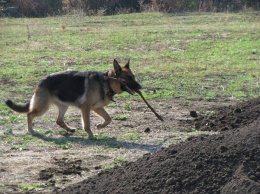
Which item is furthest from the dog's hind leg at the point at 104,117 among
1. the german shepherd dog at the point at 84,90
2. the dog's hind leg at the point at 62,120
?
the dog's hind leg at the point at 62,120

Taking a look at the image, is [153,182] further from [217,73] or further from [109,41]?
[109,41]

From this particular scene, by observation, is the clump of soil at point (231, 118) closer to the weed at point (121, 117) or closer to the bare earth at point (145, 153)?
the bare earth at point (145, 153)

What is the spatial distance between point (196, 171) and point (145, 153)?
2.66 metres

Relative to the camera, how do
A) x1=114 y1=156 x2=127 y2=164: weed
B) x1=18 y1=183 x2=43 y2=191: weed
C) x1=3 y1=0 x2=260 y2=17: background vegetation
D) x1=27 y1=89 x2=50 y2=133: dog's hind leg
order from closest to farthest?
1. x1=18 y1=183 x2=43 y2=191: weed
2. x1=114 y1=156 x2=127 y2=164: weed
3. x1=27 y1=89 x2=50 y2=133: dog's hind leg
4. x1=3 y1=0 x2=260 y2=17: background vegetation

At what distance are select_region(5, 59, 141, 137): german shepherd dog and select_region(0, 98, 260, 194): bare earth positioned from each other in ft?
1.08

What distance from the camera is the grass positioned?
15.8 meters

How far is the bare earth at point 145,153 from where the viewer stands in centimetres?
727

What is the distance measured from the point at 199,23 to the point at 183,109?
55.8 ft

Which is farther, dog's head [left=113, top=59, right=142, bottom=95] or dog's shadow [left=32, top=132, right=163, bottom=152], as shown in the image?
dog's head [left=113, top=59, right=142, bottom=95]


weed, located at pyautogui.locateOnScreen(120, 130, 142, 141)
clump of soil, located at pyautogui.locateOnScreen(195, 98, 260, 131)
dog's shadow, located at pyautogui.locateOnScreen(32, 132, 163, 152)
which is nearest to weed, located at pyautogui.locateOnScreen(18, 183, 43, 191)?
dog's shadow, located at pyautogui.locateOnScreen(32, 132, 163, 152)

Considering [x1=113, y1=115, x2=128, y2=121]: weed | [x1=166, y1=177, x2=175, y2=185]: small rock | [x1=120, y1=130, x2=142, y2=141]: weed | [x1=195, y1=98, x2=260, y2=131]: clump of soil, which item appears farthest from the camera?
[x1=113, y1=115, x2=128, y2=121]: weed

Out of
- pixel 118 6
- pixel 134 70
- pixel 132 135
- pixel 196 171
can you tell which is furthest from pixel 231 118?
pixel 118 6

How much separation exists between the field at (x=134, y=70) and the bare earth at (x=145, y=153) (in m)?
0.02

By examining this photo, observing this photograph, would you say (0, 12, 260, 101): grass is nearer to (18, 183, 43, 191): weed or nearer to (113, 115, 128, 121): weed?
(113, 115, 128, 121): weed
